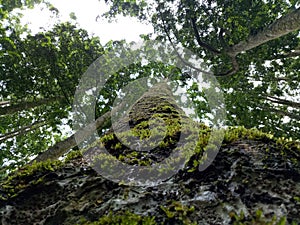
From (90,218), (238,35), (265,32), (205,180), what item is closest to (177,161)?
(205,180)

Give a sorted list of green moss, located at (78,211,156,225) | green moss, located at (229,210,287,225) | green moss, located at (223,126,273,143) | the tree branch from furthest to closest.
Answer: the tree branch < green moss, located at (223,126,273,143) < green moss, located at (78,211,156,225) < green moss, located at (229,210,287,225)

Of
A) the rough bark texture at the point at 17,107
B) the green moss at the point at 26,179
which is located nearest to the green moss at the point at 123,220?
the green moss at the point at 26,179

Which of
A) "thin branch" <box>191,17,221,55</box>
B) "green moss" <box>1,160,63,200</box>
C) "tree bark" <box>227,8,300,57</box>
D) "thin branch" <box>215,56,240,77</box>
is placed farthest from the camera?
"thin branch" <box>215,56,240,77</box>

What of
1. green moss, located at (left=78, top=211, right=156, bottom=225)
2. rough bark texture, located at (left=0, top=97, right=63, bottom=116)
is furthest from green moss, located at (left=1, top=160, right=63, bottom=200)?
rough bark texture, located at (left=0, top=97, right=63, bottom=116)

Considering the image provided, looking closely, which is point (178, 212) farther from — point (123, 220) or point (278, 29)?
point (278, 29)

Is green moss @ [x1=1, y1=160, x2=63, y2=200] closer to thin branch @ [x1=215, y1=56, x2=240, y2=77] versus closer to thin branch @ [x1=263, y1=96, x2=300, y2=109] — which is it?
thin branch @ [x1=215, y1=56, x2=240, y2=77]

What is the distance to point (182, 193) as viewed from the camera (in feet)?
5.65

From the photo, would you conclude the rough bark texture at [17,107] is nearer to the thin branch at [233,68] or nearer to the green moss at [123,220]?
the thin branch at [233,68]

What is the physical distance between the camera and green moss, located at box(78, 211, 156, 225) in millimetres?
1455

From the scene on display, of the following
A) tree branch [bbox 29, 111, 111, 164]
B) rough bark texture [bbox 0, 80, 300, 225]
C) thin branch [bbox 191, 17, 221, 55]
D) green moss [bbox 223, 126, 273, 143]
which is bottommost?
rough bark texture [bbox 0, 80, 300, 225]

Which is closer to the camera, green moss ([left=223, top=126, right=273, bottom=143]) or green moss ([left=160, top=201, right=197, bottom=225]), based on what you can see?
green moss ([left=160, top=201, right=197, bottom=225])

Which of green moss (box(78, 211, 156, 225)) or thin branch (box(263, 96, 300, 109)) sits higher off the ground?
thin branch (box(263, 96, 300, 109))

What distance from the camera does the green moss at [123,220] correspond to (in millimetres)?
1455

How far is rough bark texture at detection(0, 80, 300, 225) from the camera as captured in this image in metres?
1.48
